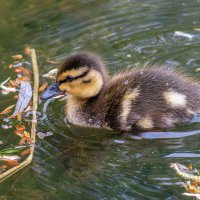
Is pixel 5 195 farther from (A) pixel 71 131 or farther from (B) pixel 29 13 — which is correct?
(B) pixel 29 13

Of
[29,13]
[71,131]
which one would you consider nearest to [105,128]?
[71,131]

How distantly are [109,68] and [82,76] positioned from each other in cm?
81

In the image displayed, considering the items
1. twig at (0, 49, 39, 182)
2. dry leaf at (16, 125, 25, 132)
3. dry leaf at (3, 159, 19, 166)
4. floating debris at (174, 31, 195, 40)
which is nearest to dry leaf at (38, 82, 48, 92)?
twig at (0, 49, 39, 182)

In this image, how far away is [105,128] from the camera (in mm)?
3887

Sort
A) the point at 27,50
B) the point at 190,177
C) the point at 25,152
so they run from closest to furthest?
1. the point at 190,177
2. the point at 25,152
3. the point at 27,50

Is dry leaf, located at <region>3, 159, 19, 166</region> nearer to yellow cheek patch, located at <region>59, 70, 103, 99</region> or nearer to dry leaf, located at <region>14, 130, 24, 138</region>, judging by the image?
dry leaf, located at <region>14, 130, 24, 138</region>

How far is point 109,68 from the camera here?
4.66 meters

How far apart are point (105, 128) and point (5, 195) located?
94 centimetres

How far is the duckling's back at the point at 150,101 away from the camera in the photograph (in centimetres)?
375

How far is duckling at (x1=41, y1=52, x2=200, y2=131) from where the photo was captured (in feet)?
12.3

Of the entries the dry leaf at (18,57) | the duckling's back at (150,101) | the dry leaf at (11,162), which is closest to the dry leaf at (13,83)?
the dry leaf at (18,57)

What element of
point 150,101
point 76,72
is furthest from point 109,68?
point 150,101

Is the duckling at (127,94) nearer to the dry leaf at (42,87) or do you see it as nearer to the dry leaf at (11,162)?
the dry leaf at (42,87)

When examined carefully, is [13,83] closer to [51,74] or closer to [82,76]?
[51,74]
